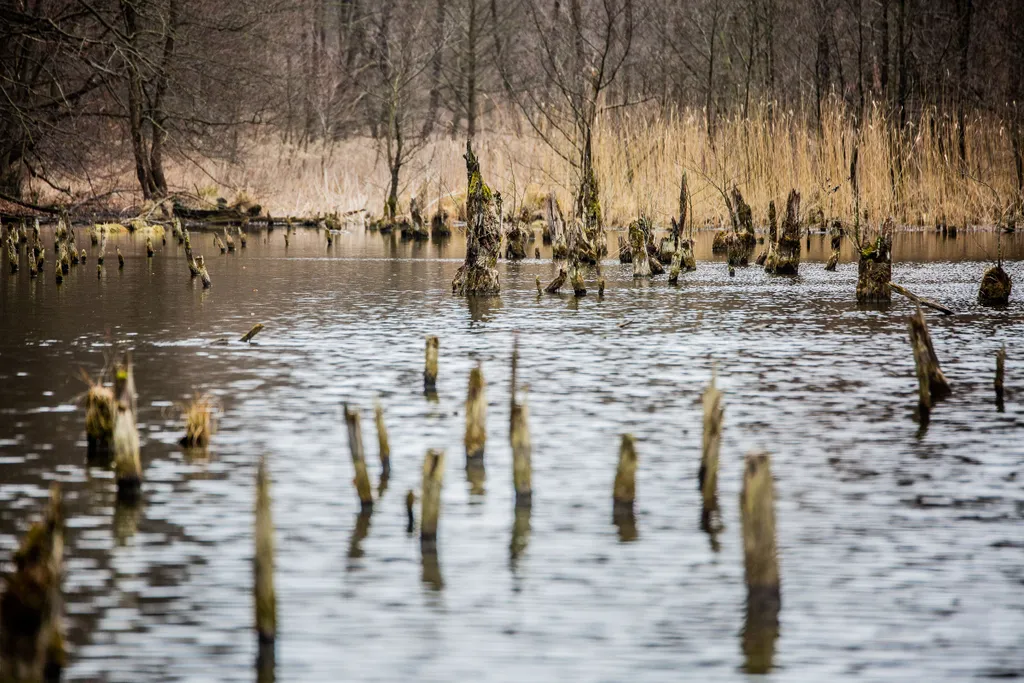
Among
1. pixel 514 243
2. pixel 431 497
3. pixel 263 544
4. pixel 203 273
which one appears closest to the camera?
pixel 263 544

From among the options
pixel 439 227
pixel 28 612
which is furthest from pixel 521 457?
pixel 439 227

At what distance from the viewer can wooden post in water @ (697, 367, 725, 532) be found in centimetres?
456

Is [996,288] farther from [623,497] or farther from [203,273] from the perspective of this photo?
[623,497]

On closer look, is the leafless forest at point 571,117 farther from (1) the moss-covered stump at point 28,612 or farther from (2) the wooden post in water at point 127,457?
(1) the moss-covered stump at point 28,612

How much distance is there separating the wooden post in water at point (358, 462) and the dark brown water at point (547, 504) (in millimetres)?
86

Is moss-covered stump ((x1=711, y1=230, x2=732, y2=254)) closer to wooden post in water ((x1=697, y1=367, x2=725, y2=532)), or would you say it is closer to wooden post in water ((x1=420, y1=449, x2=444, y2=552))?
wooden post in water ((x1=697, y1=367, x2=725, y2=532))

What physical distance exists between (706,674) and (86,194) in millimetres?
22825

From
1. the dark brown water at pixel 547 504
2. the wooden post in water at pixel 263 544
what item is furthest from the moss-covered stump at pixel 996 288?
the wooden post in water at pixel 263 544

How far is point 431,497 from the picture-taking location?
4.16 meters

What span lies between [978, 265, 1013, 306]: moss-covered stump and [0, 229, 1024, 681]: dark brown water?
62 centimetres

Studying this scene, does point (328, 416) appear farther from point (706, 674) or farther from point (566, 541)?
point (706, 674)

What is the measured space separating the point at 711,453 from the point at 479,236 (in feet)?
23.9

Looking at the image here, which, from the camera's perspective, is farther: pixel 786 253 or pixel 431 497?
pixel 786 253

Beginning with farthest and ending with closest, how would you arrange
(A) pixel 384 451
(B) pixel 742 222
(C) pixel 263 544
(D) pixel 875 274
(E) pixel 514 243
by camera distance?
(B) pixel 742 222
(E) pixel 514 243
(D) pixel 875 274
(A) pixel 384 451
(C) pixel 263 544
